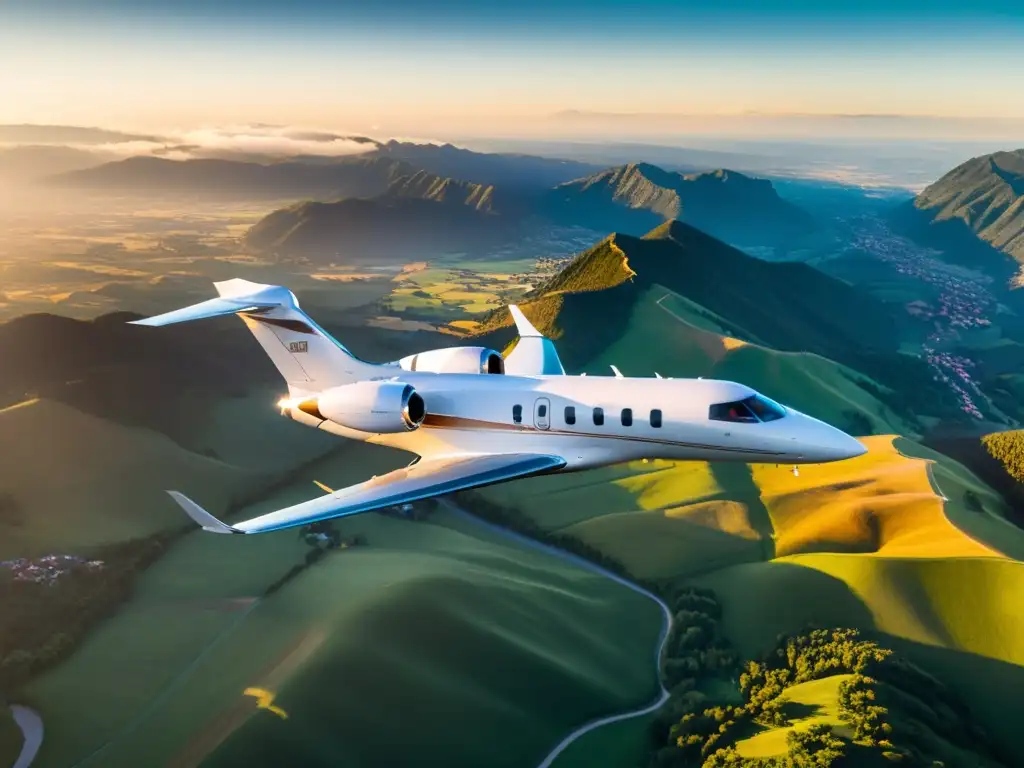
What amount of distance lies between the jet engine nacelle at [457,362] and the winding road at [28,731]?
38.5m

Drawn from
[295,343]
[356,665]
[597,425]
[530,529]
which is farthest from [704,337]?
[295,343]

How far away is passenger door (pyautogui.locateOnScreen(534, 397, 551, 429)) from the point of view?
32062mm

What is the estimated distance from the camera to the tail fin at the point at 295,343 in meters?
36.5

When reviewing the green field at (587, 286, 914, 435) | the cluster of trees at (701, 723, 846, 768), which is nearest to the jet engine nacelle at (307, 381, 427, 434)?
the cluster of trees at (701, 723, 846, 768)

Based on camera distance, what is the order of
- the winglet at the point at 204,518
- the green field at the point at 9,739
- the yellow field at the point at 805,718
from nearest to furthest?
1. the winglet at the point at 204,518
2. the yellow field at the point at 805,718
3. the green field at the point at 9,739

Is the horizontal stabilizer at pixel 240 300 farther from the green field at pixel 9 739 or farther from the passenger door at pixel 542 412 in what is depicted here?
the green field at pixel 9 739

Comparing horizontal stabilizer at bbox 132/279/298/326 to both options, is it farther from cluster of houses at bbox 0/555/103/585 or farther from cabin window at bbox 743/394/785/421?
cluster of houses at bbox 0/555/103/585

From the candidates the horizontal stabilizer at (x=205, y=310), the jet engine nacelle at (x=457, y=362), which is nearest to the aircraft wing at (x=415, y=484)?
the jet engine nacelle at (x=457, y=362)

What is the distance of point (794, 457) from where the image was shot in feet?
97.8

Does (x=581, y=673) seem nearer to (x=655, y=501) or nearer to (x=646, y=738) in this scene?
(x=646, y=738)

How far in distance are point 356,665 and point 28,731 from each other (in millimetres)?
23986

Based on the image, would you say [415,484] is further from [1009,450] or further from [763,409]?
[1009,450]

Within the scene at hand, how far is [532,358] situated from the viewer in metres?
40.4

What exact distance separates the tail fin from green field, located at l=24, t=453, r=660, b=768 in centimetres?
2293
